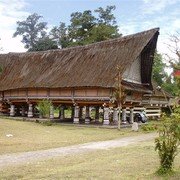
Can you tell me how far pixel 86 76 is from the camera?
31.8m

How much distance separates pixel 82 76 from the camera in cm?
3203

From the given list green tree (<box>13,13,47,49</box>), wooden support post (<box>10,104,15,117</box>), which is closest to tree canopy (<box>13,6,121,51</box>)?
green tree (<box>13,13,47,49</box>)

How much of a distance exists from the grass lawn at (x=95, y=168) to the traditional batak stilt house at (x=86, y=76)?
49.4ft

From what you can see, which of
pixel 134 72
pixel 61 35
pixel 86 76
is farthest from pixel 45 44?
pixel 86 76

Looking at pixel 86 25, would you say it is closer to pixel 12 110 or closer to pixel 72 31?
pixel 72 31

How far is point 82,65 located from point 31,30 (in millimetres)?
34748

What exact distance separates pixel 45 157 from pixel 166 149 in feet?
17.1

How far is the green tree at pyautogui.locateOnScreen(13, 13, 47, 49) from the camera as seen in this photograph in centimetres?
6600

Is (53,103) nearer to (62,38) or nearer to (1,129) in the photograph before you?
(1,129)

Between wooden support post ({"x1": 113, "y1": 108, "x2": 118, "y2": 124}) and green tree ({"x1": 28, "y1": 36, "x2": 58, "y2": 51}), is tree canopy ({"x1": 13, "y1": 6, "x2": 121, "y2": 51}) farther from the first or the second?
wooden support post ({"x1": 113, "y1": 108, "x2": 118, "y2": 124})

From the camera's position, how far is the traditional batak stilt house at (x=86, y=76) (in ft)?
100

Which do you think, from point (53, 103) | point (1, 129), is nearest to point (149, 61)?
point (53, 103)

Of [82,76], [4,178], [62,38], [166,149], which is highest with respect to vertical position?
[62,38]

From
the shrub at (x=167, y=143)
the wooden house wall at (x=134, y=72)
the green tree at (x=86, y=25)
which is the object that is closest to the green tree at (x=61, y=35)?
the green tree at (x=86, y=25)
